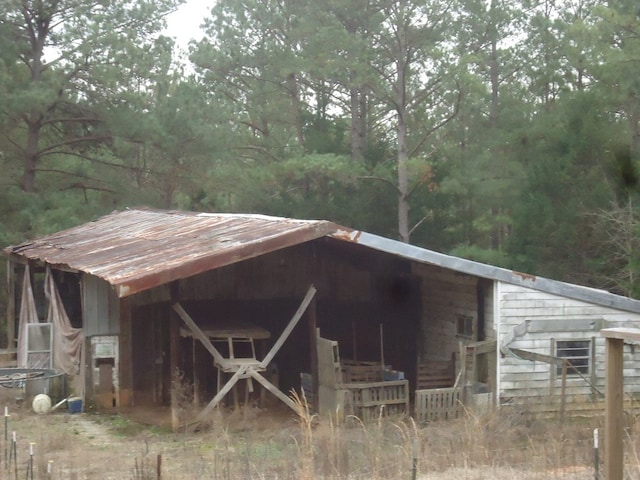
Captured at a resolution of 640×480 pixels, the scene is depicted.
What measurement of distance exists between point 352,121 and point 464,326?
57.1 ft

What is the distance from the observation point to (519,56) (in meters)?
34.4

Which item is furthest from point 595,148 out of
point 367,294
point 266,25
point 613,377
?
point 613,377

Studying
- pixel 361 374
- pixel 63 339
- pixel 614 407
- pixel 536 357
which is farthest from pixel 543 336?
pixel 614 407

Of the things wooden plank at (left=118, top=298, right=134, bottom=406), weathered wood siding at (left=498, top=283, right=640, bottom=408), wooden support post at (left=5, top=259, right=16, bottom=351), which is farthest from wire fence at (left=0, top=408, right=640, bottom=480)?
wooden support post at (left=5, top=259, right=16, bottom=351)

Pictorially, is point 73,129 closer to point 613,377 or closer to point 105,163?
point 105,163

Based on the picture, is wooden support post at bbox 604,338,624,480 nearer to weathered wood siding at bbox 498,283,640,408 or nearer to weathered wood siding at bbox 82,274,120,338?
weathered wood siding at bbox 498,283,640,408

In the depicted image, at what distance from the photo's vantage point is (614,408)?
6207 mm

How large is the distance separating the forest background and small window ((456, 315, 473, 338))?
22.4ft

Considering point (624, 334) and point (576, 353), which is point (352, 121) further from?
point (624, 334)

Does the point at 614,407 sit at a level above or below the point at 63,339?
above

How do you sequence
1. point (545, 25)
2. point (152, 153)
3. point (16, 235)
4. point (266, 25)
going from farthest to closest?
point (266, 25)
point (545, 25)
point (152, 153)
point (16, 235)

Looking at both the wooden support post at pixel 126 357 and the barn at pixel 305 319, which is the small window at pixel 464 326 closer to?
the barn at pixel 305 319

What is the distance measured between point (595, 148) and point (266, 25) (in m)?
14.1

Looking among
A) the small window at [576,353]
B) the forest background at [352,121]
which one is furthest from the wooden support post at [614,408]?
the forest background at [352,121]
